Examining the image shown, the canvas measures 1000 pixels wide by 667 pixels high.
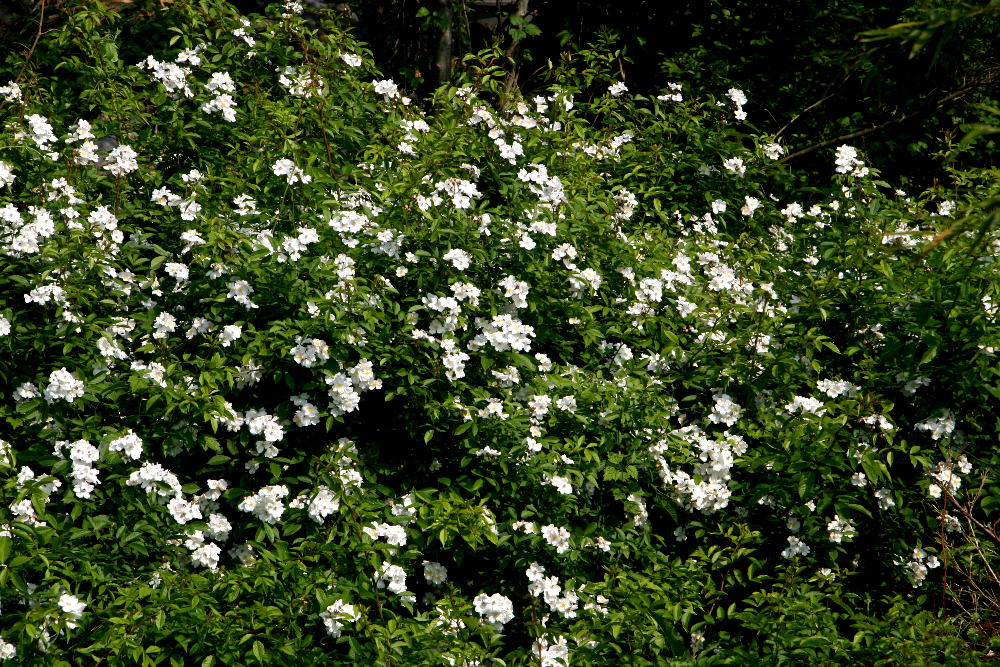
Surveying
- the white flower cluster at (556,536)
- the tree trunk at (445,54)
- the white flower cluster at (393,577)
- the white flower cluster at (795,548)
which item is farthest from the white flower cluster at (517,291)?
the tree trunk at (445,54)

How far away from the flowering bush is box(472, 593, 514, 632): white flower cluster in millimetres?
11

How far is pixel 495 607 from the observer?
2938mm

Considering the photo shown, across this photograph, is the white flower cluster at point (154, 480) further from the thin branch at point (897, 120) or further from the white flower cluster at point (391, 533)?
the thin branch at point (897, 120)

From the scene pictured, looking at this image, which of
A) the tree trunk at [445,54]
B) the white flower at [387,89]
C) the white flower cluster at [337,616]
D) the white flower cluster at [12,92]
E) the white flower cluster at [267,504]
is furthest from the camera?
the tree trunk at [445,54]

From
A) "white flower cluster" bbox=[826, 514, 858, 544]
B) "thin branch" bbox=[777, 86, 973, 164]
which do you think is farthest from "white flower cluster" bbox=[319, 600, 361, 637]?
"thin branch" bbox=[777, 86, 973, 164]

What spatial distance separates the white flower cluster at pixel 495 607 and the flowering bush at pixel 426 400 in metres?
0.01

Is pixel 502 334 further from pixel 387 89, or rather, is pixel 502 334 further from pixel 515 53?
pixel 515 53

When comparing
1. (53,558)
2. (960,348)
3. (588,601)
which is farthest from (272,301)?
(960,348)

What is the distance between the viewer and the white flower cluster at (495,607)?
294 cm

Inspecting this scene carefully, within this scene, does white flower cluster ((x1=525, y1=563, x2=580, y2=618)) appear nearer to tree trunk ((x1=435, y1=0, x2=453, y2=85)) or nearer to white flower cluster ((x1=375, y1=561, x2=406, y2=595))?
white flower cluster ((x1=375, y1=561, x2=406, y2=595))

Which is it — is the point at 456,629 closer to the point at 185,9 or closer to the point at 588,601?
the point at 588,601

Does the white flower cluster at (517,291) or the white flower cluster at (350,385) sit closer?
the white flower cluster at (350,385)

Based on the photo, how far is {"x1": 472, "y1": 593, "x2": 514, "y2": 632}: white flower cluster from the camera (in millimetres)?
2939

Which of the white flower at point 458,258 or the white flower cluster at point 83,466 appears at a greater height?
the white flower at point 458,258
